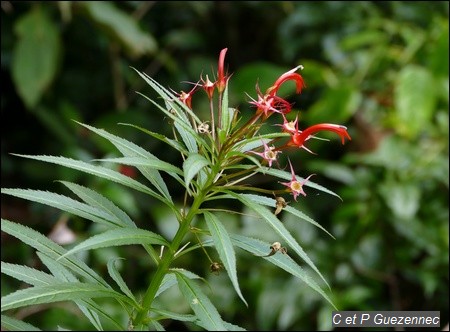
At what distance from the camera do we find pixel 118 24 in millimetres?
2404

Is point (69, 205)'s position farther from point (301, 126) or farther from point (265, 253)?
point (301, 126)

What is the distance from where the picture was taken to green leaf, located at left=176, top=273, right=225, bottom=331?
0.84 metres

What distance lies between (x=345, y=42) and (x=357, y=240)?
76cm

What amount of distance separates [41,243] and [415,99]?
1.92 m

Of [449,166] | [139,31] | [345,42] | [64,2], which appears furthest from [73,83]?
[449,166]

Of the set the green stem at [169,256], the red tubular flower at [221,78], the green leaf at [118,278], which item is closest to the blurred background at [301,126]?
the green leaf at [118,278]

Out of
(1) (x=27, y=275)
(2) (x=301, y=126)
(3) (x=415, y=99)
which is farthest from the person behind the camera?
(2) (x=301, y=126)

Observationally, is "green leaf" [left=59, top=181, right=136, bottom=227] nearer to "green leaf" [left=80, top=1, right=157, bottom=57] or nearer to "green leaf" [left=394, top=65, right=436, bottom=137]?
"green leaf" [left=80, top=1, right=157, bottom=57]

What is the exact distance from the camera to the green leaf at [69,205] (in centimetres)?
88

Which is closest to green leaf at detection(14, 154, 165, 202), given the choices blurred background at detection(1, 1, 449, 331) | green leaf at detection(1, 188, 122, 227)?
green leaf at detection(1, 188, 122, 227)

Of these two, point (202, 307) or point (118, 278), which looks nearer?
point (202, 307)

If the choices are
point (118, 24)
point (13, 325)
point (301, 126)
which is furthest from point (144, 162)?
point (301, 126)

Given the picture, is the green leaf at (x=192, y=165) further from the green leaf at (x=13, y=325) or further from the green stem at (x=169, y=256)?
the green leaf at (x=13, y=325)

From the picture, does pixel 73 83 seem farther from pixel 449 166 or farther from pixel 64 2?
pixel 449 166
